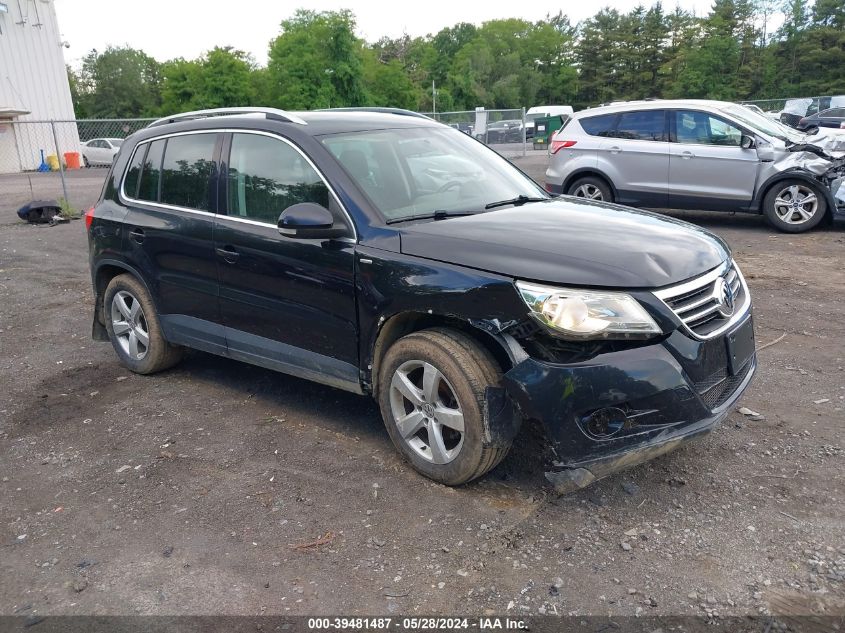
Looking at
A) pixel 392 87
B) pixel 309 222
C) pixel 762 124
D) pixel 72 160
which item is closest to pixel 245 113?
pixel 309 222

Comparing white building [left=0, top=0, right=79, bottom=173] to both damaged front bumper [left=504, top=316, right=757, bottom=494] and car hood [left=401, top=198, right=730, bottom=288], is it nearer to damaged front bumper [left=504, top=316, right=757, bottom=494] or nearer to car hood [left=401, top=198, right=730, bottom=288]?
car hood [left=401, top=198, right=730, bottom=288]

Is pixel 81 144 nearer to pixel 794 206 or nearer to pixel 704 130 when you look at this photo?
pixel 704 130

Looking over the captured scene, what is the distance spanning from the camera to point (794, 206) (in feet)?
33.5

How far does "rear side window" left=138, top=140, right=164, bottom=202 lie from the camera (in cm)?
524

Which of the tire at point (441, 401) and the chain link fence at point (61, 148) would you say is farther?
the chain link fence at point (61, 148)

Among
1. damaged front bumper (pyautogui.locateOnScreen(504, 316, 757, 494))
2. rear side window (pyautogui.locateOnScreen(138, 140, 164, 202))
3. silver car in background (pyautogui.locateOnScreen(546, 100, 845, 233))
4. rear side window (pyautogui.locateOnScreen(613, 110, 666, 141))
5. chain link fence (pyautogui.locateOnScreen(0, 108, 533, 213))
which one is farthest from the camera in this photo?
chain link fence (pyautogui.locateOnScreen(0, 108, 533, 213))

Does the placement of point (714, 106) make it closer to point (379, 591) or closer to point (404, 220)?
point (404, 220)

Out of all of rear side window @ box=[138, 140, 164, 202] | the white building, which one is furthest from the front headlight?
the white building

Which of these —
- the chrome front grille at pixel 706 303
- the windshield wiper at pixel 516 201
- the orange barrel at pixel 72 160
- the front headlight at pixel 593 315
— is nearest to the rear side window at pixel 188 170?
the windshield wiper at pixel 516 201

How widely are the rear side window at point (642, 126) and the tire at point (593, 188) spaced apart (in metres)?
0.75

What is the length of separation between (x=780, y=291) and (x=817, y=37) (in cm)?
7061

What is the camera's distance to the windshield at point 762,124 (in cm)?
1042

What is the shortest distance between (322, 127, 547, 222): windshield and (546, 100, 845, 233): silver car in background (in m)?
6.65

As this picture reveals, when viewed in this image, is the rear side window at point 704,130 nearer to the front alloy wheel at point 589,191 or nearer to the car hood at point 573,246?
the front alloy wheel at point 589,191
